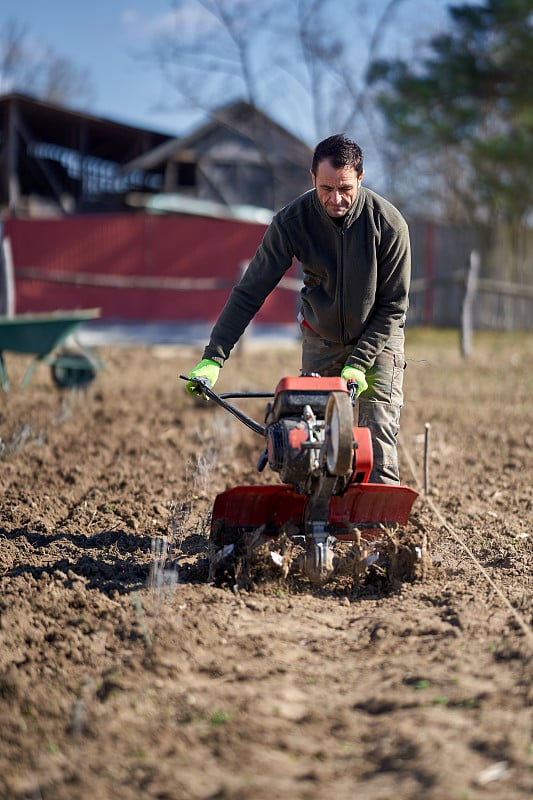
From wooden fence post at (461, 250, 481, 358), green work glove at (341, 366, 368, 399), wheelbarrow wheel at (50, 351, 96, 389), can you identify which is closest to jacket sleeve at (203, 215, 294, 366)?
green work glove at (341, 366, 368, 399)

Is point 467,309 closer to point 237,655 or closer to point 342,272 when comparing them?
point 342,272

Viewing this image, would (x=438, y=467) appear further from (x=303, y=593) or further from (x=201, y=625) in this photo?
(x=201, y=625)

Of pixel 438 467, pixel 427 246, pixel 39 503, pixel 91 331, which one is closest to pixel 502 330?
pixel 427 246

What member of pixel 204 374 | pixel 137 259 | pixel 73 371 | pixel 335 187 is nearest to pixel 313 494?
pixel 204 374

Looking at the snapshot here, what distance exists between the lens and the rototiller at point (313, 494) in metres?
3.86

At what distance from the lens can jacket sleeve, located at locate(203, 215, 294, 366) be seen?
4.51 metres

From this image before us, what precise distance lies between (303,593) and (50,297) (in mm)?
15037

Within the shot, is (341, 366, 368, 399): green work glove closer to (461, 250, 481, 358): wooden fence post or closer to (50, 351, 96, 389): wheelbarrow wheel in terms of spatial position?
(50, 351, 96, 389): wheelbarrow wheel

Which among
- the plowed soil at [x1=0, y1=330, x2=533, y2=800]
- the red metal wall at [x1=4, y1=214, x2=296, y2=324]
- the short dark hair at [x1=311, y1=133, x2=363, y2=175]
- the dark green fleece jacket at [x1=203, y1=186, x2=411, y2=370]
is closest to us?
the plowed soil at [x1=0, y1=330, x2=533, y2=800]

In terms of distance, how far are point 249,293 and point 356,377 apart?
2.29 feet

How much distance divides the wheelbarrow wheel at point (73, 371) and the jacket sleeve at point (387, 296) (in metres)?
6.05

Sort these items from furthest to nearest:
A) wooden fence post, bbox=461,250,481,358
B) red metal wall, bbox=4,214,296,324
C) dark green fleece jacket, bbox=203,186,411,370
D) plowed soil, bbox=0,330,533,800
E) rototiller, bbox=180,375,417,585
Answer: red metal wall, bbox=4,214,296,324 < wooden fence post, bbox=461,250,481,358 < dark green fleece jacket, bbox=203,186,411,370 < rototiller, bbox=180,375,417,585 < plowed soil, bbox=0,330,533,800

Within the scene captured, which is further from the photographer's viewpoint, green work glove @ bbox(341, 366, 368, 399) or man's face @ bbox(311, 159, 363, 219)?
green work glove @ bbox(341, 366, 368, 399)

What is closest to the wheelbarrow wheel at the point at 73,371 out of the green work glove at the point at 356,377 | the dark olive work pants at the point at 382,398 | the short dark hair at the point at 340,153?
the dark olive work pants at the point at 382,398
